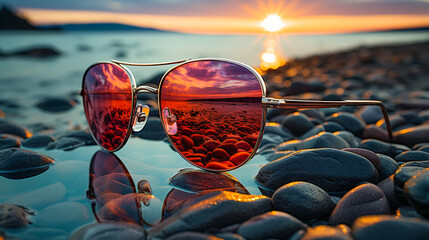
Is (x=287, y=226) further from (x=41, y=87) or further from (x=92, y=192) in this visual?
(x=41, y=87)

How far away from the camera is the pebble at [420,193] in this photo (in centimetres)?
113

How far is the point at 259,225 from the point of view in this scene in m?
1.21

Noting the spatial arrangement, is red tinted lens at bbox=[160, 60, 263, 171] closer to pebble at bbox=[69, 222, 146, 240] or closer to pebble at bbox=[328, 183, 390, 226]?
pebble at bbox=[328, 183, 390, 226]

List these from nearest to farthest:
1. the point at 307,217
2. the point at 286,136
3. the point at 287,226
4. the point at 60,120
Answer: the point at 287,226 → the point at 307,217 → the point at 286,136 → the point at 60,120

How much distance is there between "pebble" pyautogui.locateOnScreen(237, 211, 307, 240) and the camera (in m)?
1.18

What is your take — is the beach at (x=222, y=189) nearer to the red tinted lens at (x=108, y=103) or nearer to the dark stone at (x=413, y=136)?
the dark stone at (x=413, y=136)

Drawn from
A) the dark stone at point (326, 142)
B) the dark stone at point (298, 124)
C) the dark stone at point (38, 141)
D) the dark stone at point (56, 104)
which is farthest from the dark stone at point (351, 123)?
the dark stone at point (56, 104)

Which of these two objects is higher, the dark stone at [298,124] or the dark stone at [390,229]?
the dark stone at [298,124]

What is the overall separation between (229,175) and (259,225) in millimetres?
737

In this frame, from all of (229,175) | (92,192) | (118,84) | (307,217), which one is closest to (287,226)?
(307,217)

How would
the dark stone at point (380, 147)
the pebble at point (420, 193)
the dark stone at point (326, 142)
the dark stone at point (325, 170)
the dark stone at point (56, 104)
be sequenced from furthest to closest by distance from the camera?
the dark stone at point (56, 104)
the dark stone at point (380, 147)
the dark stone at point (326, 142)
the dark stone at point (325, 170)
the pebble at point (420, 193)

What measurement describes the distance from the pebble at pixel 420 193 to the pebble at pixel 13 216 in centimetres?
174

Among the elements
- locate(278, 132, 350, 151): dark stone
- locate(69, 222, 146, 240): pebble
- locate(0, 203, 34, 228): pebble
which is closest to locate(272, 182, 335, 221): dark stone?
locate(69, 222, 146, 240): pebble

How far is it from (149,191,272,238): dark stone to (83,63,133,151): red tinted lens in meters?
1.10
